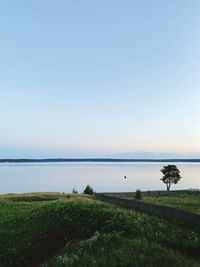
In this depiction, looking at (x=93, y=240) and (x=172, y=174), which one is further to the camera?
(x=172, y=174)

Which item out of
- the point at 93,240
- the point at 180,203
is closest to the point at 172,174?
the point at 180,203

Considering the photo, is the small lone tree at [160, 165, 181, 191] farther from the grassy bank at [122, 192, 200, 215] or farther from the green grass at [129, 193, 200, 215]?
the green grass at [129, 193, 200, 215]

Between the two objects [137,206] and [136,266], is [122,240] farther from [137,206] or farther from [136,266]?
[137,206]

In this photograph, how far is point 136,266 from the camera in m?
7.52

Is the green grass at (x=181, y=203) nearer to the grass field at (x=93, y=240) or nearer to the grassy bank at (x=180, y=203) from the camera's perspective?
the grassy bank at (x=180, y=203)

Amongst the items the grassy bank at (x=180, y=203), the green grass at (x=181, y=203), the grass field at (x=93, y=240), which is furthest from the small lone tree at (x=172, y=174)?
the grass field at (x=93, y=240)

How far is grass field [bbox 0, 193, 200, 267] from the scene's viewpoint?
333 inches

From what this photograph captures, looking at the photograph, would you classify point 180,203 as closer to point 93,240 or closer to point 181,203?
point 181,203

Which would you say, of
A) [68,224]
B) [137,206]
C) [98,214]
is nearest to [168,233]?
[98,214]

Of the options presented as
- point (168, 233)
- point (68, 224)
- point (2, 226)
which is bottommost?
A: point (2, 226)

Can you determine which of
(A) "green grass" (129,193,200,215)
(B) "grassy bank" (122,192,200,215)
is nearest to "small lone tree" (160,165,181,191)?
(B) "grassy bank" (122,192,200,215)

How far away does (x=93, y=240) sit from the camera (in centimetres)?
1073

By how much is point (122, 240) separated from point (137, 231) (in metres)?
1.92

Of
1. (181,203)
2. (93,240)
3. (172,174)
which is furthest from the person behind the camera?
(172,174)
